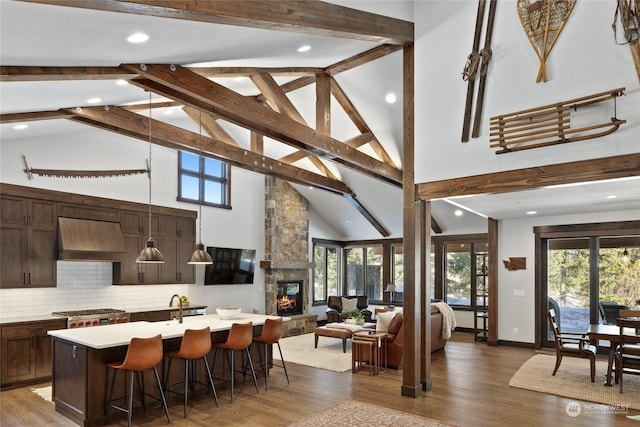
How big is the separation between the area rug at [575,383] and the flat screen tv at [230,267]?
5.93m

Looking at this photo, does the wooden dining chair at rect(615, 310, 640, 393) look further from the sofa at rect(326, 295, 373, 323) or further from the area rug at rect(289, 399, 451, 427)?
the sofa at rect(326, 295, 373, 323)

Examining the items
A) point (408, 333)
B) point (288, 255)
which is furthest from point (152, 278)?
point (408, 333)

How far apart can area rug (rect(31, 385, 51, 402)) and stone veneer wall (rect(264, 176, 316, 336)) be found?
5.33 m

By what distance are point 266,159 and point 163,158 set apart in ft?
7.01

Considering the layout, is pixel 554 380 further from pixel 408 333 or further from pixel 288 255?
pixel 288 255

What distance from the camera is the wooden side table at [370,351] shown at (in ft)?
22.1

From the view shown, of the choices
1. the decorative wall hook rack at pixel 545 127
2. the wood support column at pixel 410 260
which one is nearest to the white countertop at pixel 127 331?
the wood support column at pixel 410 260

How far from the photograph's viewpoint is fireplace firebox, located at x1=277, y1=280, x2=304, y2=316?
1102 centimetres

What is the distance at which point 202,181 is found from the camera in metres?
9.65

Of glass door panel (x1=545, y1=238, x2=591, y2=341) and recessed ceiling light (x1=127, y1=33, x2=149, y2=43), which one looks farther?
glass door panel (x1=545, y1=238, x2=591, y2=341)

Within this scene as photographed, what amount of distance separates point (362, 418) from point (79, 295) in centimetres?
505

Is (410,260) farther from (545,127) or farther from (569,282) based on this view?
(569,282)

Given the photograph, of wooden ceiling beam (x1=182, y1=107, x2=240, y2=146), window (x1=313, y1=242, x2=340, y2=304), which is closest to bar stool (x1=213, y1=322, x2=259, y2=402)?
wooden ceiling beam (x1=182, y1=107, x2=240, y2=146)

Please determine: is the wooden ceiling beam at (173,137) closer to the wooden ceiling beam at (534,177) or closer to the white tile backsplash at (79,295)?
the white tile backsplash at (79,295)
